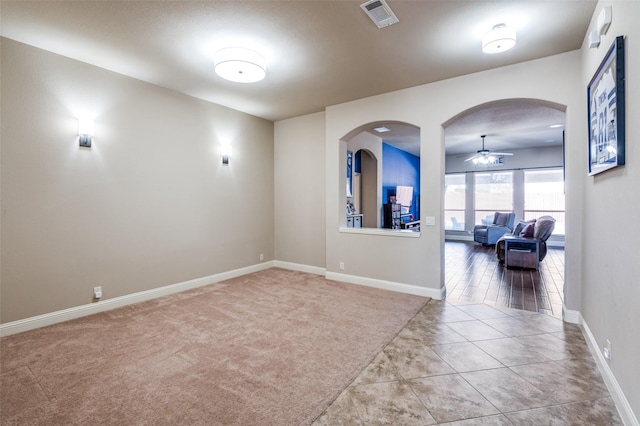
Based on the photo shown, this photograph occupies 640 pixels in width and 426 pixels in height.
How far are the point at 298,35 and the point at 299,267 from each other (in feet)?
12.9

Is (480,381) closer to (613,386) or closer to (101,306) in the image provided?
(613,386)

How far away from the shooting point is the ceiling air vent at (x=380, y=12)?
8.01 feet

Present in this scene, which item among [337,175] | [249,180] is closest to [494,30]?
[337,175]

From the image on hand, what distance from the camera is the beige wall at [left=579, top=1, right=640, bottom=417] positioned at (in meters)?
1.66

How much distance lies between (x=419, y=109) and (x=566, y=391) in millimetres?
3423

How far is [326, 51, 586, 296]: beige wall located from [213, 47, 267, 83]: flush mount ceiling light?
1.98 m

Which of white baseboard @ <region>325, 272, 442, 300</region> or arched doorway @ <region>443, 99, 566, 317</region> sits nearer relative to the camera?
white baseboard @ <region>325, 272, 442, 300</region>

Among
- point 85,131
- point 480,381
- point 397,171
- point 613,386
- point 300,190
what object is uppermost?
point 397,171

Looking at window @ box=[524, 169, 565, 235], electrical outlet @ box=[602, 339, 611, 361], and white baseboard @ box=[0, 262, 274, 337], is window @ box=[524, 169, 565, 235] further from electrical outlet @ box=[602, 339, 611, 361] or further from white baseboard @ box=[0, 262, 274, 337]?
white baseboard @ box=[0, 262, 274, 337]

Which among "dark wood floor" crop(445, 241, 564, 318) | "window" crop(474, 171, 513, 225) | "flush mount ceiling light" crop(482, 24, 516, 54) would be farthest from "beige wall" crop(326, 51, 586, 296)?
"window" crop(474, 171, 513, 225)

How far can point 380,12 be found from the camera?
2.54 m

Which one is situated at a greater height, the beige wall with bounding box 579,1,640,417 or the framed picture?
the framed picture

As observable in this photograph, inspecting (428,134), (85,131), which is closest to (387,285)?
(428,134)

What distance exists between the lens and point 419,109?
4211mm
